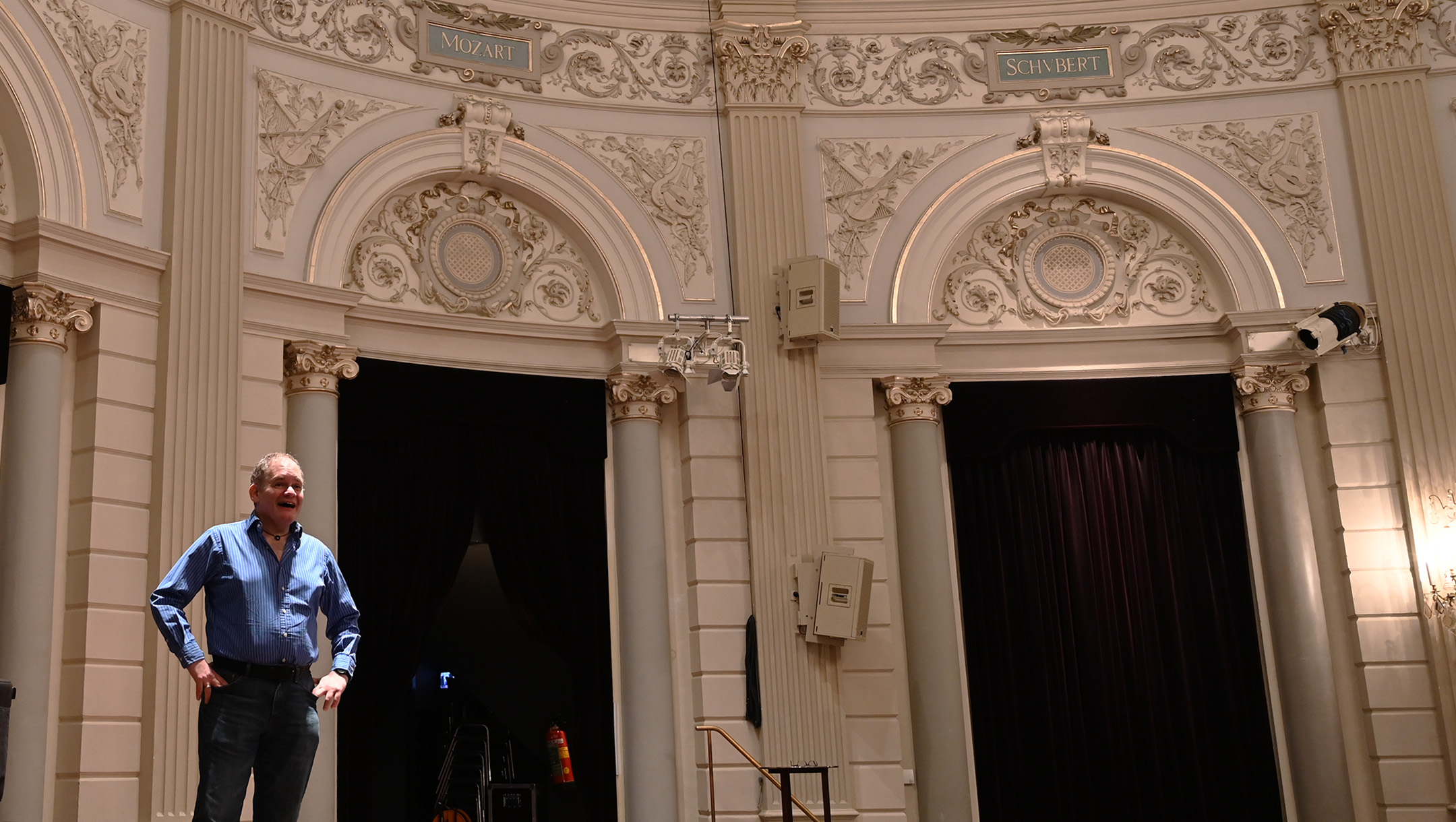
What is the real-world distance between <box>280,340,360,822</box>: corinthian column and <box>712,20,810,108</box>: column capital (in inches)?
141

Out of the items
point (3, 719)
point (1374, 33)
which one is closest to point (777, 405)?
point (1374, 33)

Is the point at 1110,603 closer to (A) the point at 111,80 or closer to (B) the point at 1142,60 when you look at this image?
(B) the point at 1142,60

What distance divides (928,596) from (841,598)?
32.7 inches

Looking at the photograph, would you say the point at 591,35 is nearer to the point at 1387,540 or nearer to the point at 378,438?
the point at 378,438

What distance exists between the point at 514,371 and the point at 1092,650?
4.63m

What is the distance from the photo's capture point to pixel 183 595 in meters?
4.01

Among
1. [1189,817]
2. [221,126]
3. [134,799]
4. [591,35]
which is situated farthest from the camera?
[591,35]

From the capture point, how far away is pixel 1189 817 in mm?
9406

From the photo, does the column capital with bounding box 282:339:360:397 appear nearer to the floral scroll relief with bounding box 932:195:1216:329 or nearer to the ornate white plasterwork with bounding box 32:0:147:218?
the ornate white plasterwork with bounding box 32:0:147:218


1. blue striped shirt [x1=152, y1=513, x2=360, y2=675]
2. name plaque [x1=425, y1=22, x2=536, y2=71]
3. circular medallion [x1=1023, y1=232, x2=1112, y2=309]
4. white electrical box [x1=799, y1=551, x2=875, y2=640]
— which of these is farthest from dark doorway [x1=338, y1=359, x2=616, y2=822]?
blue striped shirt [x1=152, y1=513, x2=360, y2=675]

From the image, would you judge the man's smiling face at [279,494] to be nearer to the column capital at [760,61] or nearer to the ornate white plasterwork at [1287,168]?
the column capital at [760,61]

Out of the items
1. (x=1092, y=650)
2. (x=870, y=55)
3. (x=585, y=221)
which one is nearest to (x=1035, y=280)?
(x=870, y=55)

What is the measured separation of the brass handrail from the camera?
8.02m

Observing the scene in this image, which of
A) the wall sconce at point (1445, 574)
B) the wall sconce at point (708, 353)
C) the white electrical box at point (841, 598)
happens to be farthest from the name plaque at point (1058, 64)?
the white electrical box at point (841, 598)
